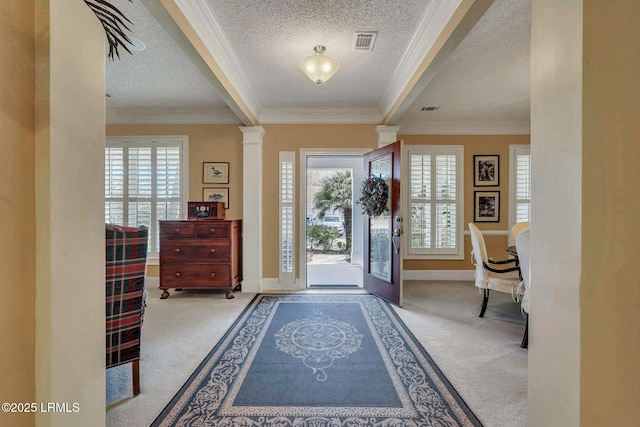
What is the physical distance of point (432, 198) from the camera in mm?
4859

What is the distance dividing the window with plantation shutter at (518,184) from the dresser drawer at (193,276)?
4737 mm

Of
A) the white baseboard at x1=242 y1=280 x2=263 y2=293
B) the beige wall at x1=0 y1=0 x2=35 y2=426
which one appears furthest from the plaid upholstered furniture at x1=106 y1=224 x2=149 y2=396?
the white baseboard at x1=242 y1=280 x2=263 y2=293

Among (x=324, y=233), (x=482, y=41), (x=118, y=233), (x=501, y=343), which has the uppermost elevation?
(x=482, y=41)

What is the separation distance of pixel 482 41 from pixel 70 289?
3.37 metres

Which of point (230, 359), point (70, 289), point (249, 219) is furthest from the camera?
point (249, 219)

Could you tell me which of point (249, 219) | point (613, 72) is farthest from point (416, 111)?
point (613, 72)

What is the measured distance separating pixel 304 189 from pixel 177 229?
1.86 m

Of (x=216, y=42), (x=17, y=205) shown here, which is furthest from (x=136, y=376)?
(x=216, y=42)

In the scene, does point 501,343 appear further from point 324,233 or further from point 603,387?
point 324,233

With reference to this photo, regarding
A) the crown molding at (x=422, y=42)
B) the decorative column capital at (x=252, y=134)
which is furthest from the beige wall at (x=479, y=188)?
the decorative column capital at (x=252, y=134)

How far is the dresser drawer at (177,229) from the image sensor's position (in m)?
3.77

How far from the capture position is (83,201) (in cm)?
101

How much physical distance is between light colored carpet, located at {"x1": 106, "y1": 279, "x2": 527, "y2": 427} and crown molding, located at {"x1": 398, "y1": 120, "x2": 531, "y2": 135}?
104 inches

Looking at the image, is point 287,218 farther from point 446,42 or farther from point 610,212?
point 610,212
